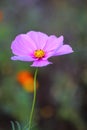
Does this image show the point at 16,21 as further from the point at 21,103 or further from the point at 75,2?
the point at 21,103

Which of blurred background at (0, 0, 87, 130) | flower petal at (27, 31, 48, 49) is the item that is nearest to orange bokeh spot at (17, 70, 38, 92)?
blurred background at (0, 0, 87, 130)

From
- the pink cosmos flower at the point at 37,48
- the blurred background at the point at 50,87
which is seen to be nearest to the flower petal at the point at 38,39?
the pink cosmos flower at the point at 37,48

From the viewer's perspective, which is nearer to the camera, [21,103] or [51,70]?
[21,103]

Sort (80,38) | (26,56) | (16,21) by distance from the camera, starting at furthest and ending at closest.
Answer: (16,21)
(80,38)
(26,56)

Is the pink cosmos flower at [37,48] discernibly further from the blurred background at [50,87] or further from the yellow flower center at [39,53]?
the blurred background at [50,87]

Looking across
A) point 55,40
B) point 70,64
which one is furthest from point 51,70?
point 55,40

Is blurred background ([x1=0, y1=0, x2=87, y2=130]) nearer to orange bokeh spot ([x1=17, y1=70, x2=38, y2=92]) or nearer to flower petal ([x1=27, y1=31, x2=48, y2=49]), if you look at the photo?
orange bokeh spot ([x1=17, y1=70, x2=38, y2=92])

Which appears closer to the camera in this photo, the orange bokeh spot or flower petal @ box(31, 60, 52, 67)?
flower petal @ box(31, 60, 52, 67)
